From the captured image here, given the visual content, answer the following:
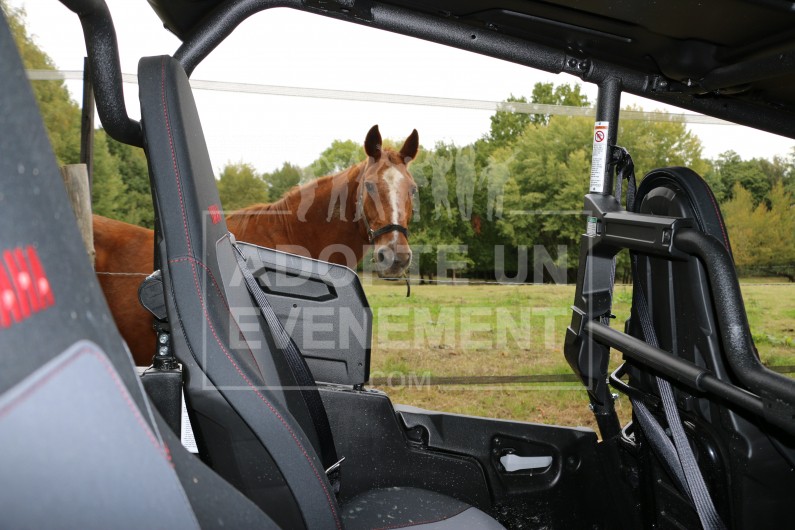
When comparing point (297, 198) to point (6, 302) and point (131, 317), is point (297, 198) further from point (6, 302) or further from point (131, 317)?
point (6, 302)

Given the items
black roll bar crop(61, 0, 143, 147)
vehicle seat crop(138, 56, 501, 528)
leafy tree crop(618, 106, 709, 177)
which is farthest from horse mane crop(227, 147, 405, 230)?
vehicle seat crop(138, 56, 501, 528)

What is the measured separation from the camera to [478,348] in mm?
3604

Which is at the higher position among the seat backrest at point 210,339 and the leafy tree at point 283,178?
the leafy tree at point 283,178

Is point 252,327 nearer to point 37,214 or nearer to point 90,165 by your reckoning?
point 37,214

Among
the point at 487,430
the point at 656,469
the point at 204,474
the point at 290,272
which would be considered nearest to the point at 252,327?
the point at 290,272

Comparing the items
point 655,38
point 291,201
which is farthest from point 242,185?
point 655,38

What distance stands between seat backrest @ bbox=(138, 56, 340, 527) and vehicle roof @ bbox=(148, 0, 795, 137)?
54 cm

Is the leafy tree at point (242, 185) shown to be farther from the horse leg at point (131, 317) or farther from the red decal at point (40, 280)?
the red decal at point (40, 280)

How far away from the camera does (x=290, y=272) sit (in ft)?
4.62

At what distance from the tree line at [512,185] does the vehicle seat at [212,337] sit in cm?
140

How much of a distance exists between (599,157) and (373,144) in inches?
56.8

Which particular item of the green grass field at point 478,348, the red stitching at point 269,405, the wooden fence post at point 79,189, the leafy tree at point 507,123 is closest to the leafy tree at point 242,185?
the wooden fence post at point 79,189

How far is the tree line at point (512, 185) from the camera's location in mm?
2447

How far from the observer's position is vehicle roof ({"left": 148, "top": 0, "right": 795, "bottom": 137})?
1.11m
